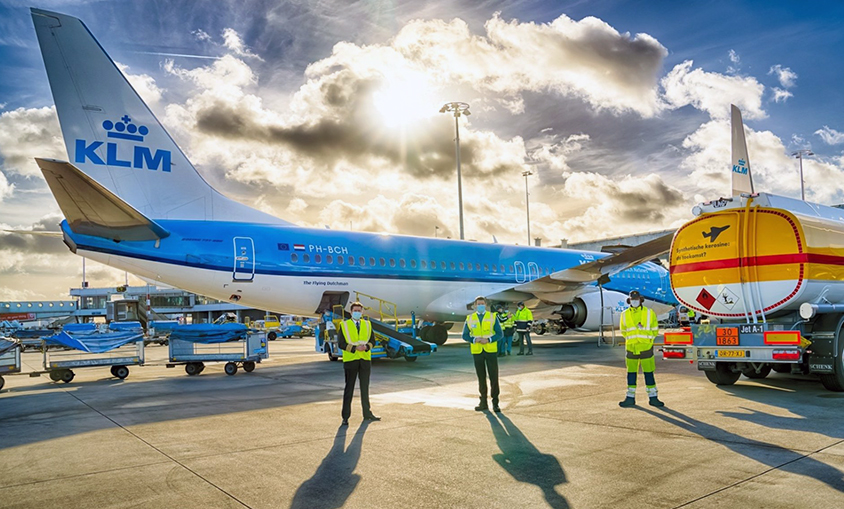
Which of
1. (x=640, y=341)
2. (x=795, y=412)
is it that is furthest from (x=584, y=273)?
(x=795, y=412)

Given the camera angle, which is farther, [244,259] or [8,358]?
[244,259]

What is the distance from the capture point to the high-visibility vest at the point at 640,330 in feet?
29.1

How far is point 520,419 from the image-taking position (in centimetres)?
776

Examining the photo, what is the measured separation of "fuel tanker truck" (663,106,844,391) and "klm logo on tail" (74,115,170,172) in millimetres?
12103

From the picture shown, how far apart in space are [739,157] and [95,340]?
1575cm

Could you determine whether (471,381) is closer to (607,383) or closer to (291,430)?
(607,383)

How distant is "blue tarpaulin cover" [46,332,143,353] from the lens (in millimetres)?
13617

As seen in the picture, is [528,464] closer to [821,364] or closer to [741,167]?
[821,364]

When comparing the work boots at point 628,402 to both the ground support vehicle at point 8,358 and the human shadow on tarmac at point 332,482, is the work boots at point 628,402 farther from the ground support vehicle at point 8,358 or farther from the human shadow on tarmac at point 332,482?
Result: the ground support vehicle at point 8,358

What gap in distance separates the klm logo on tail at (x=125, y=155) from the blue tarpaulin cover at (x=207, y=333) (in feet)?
13.1

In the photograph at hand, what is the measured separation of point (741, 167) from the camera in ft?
44.9

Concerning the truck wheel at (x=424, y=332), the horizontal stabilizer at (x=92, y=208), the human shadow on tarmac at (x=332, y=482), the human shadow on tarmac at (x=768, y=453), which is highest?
the horizontal stabilizer at (x=92, y=208)

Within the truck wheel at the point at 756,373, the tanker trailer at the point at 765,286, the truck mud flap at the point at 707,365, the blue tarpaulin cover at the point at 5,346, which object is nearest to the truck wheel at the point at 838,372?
the tanker trailer at the point at 765,286

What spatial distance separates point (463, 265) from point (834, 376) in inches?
514
